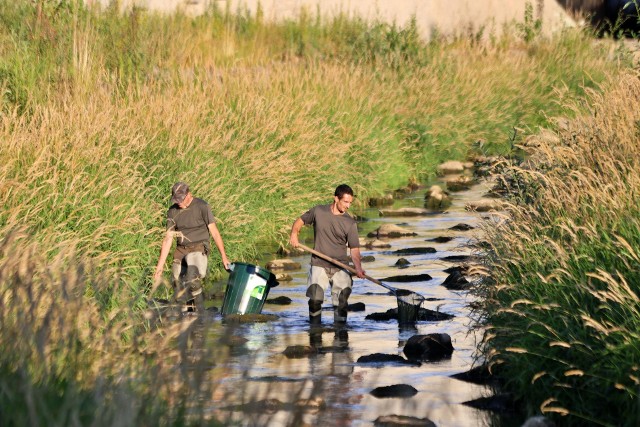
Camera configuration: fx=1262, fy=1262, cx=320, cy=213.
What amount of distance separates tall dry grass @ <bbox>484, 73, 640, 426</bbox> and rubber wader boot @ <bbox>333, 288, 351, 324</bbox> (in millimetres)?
2658

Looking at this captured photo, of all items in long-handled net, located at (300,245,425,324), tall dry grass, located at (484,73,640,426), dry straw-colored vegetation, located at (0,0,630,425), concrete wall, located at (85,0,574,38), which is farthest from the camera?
concrete wall, located at (85,0,574,38)

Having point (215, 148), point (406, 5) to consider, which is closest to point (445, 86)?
point (406, 5)

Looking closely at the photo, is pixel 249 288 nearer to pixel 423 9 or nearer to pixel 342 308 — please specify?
pixel 342 308

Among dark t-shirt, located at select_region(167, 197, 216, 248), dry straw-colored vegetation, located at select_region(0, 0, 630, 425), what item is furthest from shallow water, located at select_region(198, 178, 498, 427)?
dark t-shirt, located at select_region(167, 197, 216, 248)

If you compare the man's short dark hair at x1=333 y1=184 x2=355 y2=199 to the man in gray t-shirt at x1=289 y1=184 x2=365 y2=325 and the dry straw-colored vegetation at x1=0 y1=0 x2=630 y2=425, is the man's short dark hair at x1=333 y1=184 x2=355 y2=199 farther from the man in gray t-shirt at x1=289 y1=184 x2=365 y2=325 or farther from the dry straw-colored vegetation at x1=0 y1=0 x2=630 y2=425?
the dry straw-colored vegetation at x1=0 y1=0 x2=630 y2=425

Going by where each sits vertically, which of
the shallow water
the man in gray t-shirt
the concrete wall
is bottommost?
the shallow water

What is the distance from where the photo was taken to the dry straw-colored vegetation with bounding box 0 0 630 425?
248 inches

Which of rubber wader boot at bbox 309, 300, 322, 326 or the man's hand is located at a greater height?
the man's hand

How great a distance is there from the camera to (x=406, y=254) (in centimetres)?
1877

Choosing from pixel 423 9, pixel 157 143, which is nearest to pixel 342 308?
pixel 157 143

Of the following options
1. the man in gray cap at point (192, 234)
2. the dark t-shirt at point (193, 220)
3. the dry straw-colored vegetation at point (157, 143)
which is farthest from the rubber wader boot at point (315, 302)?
the dry straw-colored vegetation at point (157, 143)

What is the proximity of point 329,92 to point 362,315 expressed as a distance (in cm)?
991

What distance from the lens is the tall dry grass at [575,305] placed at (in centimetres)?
864

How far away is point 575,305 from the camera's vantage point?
9.55 meters
